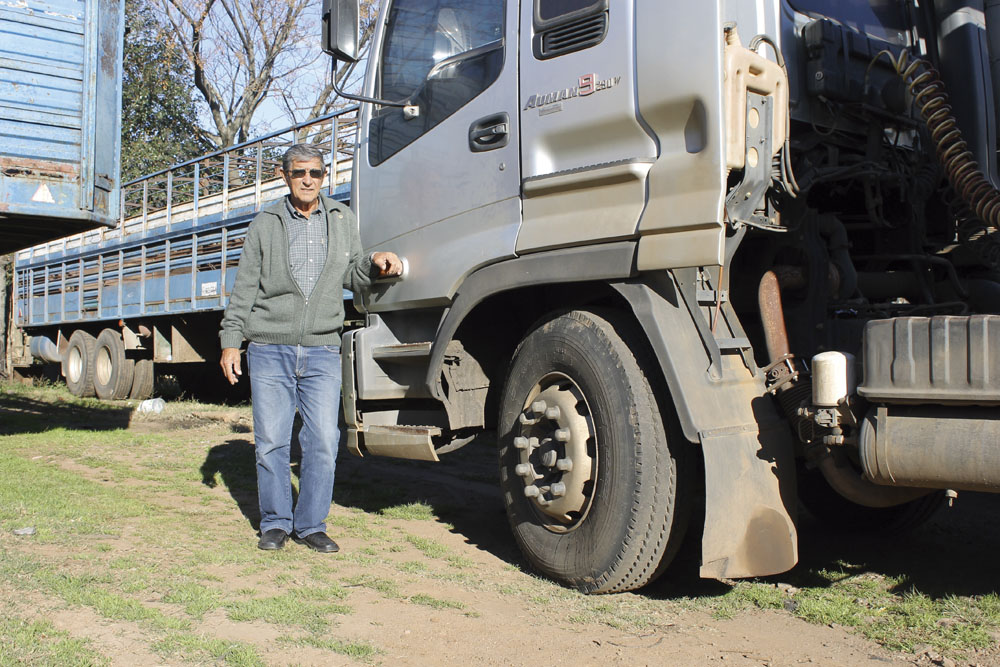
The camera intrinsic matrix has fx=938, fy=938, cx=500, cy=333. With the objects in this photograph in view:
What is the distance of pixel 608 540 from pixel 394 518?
207cm

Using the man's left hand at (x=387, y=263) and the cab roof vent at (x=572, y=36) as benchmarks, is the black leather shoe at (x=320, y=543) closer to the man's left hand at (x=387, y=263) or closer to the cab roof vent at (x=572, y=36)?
the man's left hand at (x=387, y=263)

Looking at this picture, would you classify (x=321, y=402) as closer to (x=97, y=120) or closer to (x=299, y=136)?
(x=97, y=120)

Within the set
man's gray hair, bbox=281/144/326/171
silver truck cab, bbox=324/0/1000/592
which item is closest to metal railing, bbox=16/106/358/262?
man's gray hair, bbox=281/144/326/171

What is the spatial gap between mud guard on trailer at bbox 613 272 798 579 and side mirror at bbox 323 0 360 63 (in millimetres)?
1864

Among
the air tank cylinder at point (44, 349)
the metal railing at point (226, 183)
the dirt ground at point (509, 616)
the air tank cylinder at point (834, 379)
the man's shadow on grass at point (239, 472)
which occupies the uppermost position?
the metal railing at point (226, 183)

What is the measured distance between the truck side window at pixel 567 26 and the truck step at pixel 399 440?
180 centimetres

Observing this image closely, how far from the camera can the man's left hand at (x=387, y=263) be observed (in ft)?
14.5

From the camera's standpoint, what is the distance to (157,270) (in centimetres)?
1267

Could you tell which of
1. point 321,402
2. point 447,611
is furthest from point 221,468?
point 447,611

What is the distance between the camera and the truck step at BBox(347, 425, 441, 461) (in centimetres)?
441

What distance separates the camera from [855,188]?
3.84 m

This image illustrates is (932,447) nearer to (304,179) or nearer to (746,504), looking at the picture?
(746,504)

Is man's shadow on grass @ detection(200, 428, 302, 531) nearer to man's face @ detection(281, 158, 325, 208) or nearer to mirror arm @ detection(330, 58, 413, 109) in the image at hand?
man's face @ detection(281, 158, 325, 208)

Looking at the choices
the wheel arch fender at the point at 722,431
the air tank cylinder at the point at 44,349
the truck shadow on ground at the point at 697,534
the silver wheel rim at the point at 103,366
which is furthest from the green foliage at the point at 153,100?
the wheel arch fender at the point at 722,431
